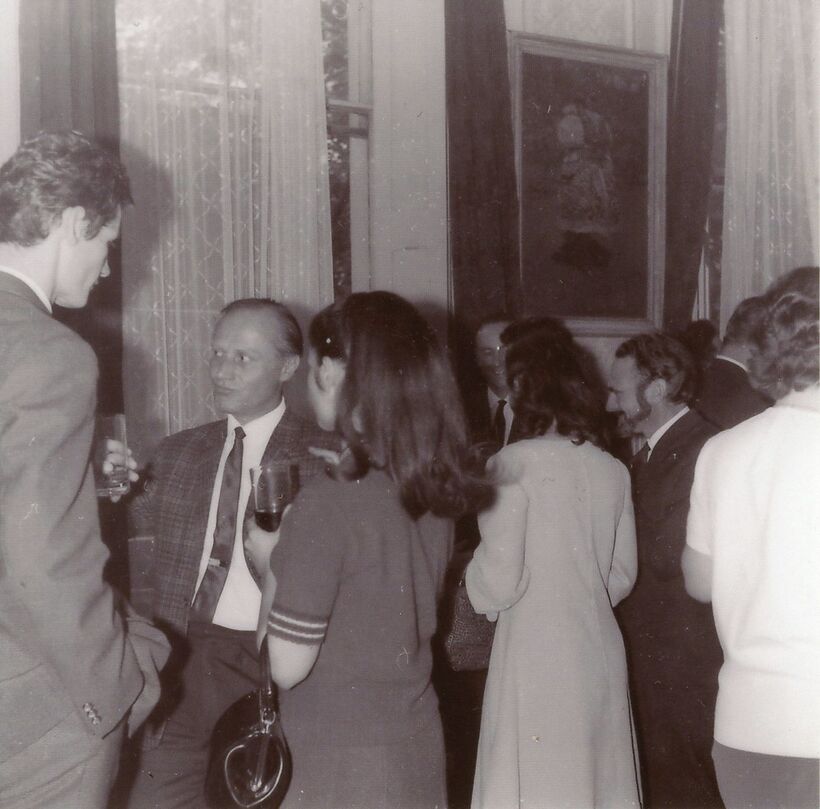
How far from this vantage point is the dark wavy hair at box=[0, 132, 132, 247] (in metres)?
Answer: 1.56

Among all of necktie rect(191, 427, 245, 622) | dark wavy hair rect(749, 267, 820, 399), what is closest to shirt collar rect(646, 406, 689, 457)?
dark wavy hair rect(749, 267, 820, 399)

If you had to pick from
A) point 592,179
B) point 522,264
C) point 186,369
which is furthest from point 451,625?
point 592,179

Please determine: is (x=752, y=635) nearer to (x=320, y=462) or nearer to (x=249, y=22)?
(x=320, y=462)

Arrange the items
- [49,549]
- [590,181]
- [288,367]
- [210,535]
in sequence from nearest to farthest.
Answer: [49,549] → [210,535] → [288,367] → [590,181]

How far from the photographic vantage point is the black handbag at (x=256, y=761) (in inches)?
62.6

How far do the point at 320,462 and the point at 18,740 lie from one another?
1.05 metres

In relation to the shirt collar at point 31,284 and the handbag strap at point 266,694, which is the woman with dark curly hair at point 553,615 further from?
the shirt collar at point 31,284

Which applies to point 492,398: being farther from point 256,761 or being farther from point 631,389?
point 256,761

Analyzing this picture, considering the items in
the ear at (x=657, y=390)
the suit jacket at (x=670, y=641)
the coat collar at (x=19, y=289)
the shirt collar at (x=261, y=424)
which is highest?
the coat collar at (x=19, y=289)

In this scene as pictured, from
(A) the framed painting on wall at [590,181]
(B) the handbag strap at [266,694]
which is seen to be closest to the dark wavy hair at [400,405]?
(B) the handbag strap at [266,694]

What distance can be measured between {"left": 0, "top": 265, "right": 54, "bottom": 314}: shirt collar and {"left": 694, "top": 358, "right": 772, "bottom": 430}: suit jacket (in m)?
2.28

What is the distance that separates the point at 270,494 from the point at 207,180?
8.04ft

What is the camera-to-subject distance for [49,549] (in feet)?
4.38

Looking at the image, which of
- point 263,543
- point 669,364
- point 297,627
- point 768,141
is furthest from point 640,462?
point 768,141
